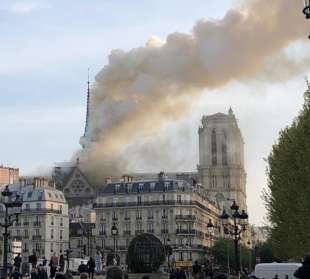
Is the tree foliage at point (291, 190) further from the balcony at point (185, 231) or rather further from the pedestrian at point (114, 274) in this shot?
the balcony at point (185, 231)

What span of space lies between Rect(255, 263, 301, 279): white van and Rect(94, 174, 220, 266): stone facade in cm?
7135

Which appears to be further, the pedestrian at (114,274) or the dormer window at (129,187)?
the dormer window at (129,187)

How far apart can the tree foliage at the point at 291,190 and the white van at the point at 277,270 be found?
6.42 metres

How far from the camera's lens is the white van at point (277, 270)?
A: 27.3 m

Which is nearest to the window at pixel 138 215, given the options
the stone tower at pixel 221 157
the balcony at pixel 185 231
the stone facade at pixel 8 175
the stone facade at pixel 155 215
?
the stone facade at pixel 155 215

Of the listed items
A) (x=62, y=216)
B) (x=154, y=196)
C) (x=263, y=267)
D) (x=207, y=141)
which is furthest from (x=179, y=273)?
(x=207, y=141)

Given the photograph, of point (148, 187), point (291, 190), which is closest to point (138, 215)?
point (148, 187)

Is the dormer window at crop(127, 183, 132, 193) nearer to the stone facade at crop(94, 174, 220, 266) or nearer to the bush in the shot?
the stone facade at crop(94, 174, 220, 266)

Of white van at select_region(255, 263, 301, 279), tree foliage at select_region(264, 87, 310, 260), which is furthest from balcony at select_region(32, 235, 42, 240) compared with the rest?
white van at select_region(255, 263, 301, 279)

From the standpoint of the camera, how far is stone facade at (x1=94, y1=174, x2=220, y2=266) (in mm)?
102438

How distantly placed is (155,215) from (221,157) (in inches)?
2475

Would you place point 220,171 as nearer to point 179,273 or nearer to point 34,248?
point 34,248

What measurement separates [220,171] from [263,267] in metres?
135

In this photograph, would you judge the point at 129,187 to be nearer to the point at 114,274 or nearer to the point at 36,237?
the point at 36,237
